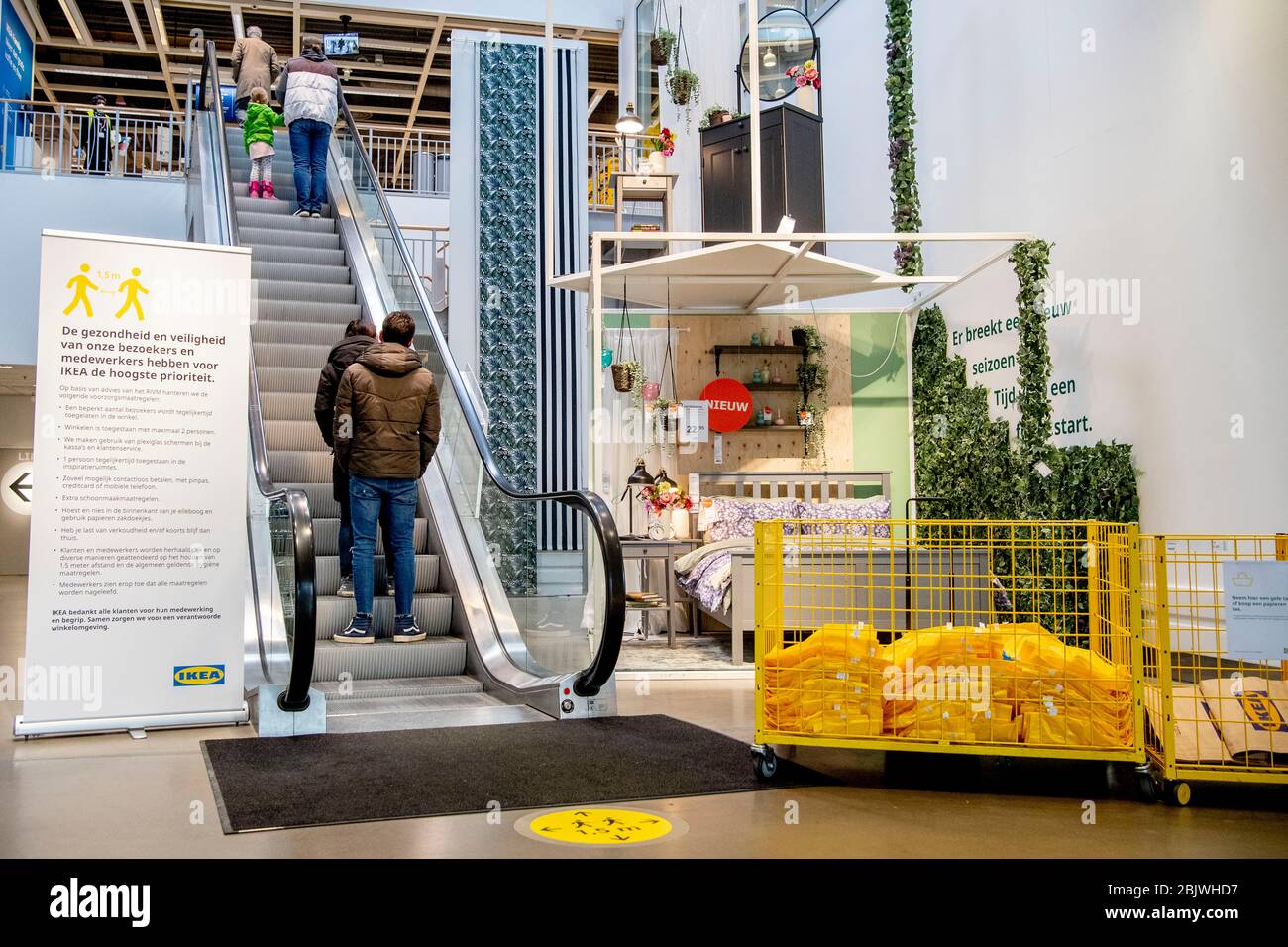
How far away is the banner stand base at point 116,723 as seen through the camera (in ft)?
16.2

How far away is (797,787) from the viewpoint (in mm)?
4020

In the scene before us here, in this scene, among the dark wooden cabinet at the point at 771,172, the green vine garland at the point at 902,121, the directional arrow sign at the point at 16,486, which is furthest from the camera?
the directional arrow sign at the point at 16,486

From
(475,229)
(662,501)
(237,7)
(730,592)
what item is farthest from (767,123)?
(237,7)

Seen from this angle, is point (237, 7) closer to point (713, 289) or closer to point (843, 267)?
point (713, 289)

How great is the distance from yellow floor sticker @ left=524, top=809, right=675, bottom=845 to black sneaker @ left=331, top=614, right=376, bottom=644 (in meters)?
2.66

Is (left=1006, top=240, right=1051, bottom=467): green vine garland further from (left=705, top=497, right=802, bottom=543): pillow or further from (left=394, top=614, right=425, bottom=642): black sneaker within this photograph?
(left=394, top=614, right=425, bottom=642): black sneaker

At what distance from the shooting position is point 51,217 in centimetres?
1377

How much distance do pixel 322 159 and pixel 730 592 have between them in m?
5.80

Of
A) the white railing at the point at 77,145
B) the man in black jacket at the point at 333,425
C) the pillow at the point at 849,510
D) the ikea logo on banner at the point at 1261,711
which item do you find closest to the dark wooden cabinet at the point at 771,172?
the pillow at the point at 849,510

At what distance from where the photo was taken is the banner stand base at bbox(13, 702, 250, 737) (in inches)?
194

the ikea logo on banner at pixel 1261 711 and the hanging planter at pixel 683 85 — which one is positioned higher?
the hanging planter at pixel 683 85

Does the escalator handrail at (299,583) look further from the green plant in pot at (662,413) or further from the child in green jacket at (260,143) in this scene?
the child in green jacket at (260,143)

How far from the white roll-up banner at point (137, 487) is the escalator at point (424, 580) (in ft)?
0.98

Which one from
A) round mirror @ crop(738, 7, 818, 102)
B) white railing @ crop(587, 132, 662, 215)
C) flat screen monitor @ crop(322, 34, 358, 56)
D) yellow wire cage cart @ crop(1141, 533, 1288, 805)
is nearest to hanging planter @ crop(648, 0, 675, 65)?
white railing @ crop(587, 132, 662, 215)
